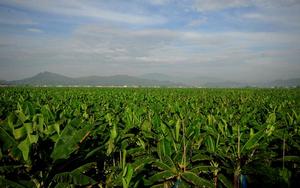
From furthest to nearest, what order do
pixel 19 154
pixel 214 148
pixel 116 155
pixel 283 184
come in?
pixel 116 155
pixel 214 148
pixel 19 154
pixel 283 184

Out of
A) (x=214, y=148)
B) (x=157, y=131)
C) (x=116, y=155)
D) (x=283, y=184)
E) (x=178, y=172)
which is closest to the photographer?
(x=283, y=184)

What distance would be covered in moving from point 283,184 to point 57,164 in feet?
6.02

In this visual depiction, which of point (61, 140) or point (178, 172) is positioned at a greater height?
point (61, 140)

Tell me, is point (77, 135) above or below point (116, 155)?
above

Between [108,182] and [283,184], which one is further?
[108,182]

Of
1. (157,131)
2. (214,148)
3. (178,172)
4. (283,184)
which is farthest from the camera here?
(157,131)

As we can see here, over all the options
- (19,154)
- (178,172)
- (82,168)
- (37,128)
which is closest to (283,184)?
(178,172)

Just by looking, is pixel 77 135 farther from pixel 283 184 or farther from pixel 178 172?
pixel 283 184

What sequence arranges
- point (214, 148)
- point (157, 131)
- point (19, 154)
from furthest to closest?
point (157, 131)
point (214, 148)
point (19, 154)

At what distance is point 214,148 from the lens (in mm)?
3064

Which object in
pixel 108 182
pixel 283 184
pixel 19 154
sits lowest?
pixel 108 182

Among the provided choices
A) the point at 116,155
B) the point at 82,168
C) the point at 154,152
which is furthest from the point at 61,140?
the point at 154,152

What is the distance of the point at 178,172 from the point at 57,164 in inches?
41.8

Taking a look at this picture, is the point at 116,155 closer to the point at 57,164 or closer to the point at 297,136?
the point at 57,164
